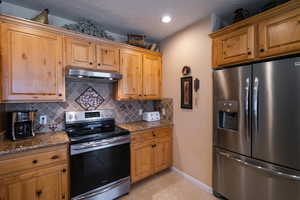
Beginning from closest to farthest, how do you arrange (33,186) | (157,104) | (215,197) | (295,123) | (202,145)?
1. (295,123)
2. (33,186)
3. (215,197)
4. (202,145)
5. (157,104)

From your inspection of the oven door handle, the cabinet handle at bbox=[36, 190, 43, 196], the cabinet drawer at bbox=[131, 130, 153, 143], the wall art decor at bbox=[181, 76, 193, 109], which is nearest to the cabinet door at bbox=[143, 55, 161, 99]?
the wall art decor at bbox=[181, 76, 193, 109]

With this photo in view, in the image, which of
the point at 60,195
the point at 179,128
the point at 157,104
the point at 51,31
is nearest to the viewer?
the point at 60,195

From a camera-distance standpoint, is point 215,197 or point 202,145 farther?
point 202,145

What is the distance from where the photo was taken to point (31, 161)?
59.2 inches

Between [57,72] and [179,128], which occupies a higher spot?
[57,72]

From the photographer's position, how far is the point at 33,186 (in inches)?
59.8

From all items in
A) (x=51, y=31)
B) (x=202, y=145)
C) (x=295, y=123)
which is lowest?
(x=202, y=145)

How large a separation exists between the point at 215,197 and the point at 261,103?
1.51 m

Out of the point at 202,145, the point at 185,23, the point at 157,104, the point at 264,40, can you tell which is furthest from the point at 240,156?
the point at 185,23

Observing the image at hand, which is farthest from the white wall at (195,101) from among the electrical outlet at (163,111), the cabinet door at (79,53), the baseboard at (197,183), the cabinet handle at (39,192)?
the cabinet handle at (39,192)

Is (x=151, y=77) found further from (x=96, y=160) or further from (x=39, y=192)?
(x=39, y=192)

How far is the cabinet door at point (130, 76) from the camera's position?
2482mm

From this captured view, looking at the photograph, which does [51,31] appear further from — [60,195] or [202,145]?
[202,145]

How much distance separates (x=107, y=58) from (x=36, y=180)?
180cm
